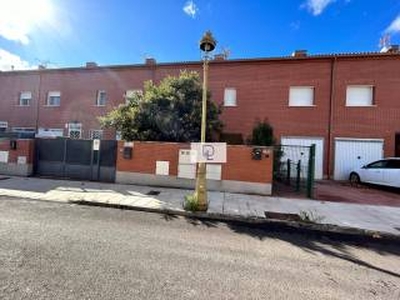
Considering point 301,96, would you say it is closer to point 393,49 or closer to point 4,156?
point 393,49

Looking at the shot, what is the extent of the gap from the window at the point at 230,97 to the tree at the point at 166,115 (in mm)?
4926

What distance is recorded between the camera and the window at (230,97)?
57.5 ft

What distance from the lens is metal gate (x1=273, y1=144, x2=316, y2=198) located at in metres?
10.1

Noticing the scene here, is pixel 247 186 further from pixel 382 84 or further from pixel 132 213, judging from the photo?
pixel 382 84

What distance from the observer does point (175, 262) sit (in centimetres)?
409

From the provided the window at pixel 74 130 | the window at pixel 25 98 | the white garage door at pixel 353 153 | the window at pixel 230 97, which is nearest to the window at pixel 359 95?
the white garage door at pixel 353 153

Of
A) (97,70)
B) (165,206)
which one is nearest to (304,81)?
(165,206)

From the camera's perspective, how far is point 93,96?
1961cm

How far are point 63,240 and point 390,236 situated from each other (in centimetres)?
679

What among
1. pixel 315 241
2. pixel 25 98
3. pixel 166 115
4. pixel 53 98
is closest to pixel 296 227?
pixel 315 241

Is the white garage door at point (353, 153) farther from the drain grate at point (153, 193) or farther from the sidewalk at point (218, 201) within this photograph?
the drain grate at point (153, 193)

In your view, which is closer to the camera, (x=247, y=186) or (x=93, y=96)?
(x=247, y=186)

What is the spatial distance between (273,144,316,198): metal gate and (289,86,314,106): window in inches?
119

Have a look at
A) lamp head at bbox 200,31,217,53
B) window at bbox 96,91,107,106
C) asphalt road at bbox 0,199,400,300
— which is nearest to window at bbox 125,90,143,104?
window at bbox 96,91,107,106
